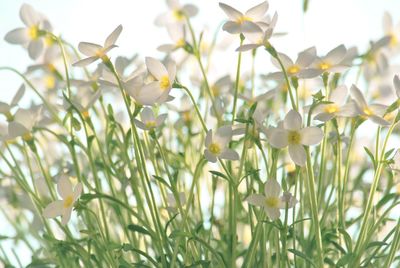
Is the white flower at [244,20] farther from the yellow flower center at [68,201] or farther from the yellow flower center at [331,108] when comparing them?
the yellow flower center at [68,201]

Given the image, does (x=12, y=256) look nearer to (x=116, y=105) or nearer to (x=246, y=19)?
(x=116, y=105)

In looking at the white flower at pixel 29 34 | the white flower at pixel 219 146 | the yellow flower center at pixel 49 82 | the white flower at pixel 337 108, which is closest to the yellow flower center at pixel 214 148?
the white flower at pixel 219 146

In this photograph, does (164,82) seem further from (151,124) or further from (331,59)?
(331,59)

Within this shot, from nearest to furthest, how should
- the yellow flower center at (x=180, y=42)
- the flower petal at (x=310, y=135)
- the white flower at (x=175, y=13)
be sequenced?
the flower petal at (x=310, y=135), the yellow flower center at (x=180, y=42), the white flower at (x=175, y=13)

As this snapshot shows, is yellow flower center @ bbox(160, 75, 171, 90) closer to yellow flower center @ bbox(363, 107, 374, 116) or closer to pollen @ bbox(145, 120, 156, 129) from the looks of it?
pollen @ bbox(145, 120, 156, 129)

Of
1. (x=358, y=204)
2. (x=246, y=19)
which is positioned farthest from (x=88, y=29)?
(x=246, y=19)
